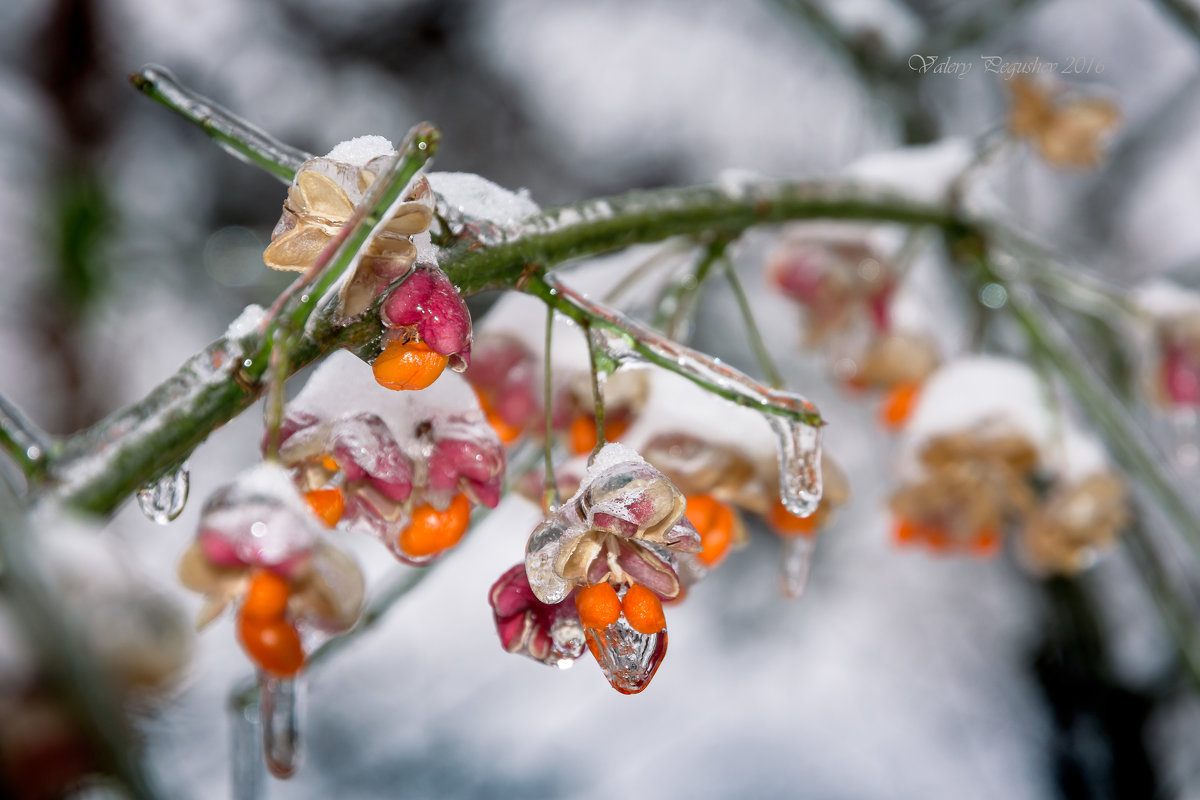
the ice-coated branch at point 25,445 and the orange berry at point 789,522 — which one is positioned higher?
the ice-coated branch at point 25,445

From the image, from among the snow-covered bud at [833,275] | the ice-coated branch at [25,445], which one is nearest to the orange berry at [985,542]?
the snow-covered bud at [833,275]

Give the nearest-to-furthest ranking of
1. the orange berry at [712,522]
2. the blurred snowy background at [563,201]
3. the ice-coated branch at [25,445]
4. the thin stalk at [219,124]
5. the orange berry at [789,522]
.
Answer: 1. the ice-coated branch at [25,445]
2. the thin stalk at [219,124]
3. the orange berry at [712,522]
4. the orange berry at [789,522]
5. the blurred snowy background at [563,201]

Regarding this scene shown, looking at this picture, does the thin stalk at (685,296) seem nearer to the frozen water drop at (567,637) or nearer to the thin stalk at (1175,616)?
the frozen water drop at (567,637)

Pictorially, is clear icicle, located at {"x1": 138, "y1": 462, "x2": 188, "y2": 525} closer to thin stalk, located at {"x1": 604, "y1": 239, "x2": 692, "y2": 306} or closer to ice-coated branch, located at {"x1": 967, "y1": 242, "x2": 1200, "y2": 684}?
thin stalk, located at {"x1": 604, "y1": 239, "x2": 692, "y2": 306}

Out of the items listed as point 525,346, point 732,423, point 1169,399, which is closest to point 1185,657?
point 1169,399

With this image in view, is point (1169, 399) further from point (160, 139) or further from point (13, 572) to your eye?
point (160, 139)

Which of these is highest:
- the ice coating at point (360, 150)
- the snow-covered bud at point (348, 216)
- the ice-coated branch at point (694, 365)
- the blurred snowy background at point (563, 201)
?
the ice coating at point (360, 150)

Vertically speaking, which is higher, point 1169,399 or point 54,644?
point 54,644
